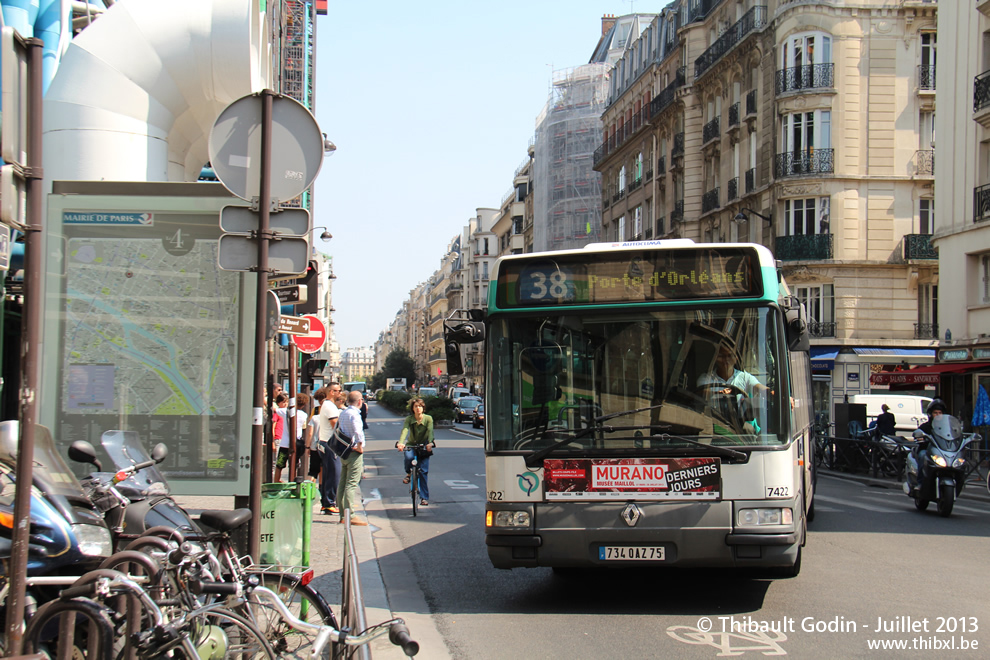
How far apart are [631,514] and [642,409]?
0.78 metres

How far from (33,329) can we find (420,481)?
36.8 ft

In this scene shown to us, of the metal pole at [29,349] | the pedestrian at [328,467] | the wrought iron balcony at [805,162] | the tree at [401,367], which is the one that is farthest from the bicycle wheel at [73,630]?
A: the tree at [401,367]

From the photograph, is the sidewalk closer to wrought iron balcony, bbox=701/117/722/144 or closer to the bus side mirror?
the bus side mirror

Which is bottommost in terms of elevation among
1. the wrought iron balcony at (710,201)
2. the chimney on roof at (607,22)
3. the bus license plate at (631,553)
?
the bus license plate at (631,553)

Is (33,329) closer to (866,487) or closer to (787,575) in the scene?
(787,575)

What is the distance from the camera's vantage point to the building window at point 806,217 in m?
36.8

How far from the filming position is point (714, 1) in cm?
4494

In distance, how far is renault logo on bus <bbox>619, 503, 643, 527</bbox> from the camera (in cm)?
710

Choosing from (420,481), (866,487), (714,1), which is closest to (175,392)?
(420,481)

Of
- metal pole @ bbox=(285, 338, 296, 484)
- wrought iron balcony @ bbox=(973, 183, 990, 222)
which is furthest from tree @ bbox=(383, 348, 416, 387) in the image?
metal pole @ bbox=(285, 338, 296, 484)

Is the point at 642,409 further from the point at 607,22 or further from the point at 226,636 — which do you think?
the point at 607,22

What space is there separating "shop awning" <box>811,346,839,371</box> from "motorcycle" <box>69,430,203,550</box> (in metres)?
32.8

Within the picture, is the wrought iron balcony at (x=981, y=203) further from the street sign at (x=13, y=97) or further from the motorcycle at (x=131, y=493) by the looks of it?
the street sign at (x=13, y=97)

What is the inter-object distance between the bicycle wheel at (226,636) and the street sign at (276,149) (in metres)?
2.78
